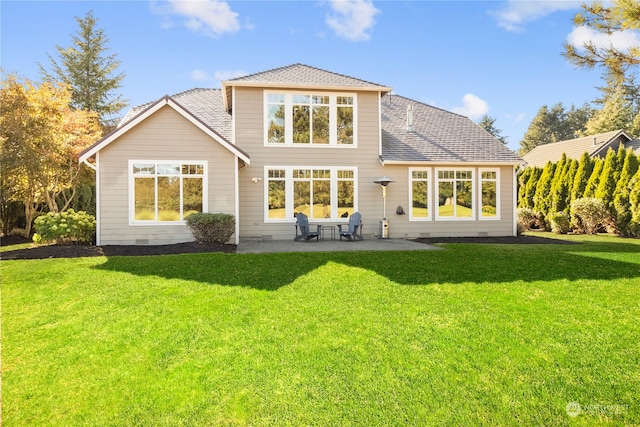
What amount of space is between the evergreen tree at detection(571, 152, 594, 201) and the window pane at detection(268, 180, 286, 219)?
45.4 ft

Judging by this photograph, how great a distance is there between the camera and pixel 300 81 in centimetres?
1442

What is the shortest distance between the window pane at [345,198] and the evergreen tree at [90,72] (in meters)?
21.7

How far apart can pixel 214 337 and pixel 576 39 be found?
29.3ft

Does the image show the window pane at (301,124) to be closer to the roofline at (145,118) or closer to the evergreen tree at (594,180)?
the roofline at (145,118)

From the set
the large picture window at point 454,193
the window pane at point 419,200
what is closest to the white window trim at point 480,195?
the large picture window at point 454,193

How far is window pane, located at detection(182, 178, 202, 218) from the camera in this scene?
Answer: 12453 mm

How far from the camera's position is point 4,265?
28.1ft

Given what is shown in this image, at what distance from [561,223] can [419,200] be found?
7.54 m

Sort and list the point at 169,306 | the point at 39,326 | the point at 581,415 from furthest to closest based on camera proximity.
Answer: the point at 169,306
the point at 39,326
the point at 581,415

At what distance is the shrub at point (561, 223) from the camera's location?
1762cm

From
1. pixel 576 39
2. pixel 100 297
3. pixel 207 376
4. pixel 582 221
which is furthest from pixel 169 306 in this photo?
pixel 582 221

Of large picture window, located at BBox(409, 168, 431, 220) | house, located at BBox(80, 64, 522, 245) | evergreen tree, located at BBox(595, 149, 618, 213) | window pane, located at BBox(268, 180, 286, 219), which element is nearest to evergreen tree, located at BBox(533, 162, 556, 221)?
evergreen tree, located at BBox(595, 149, 618, 213)

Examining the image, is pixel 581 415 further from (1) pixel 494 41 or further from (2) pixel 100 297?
(1) pixel 494 41

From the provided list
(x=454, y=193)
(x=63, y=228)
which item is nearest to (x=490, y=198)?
(x=454, y=193)
